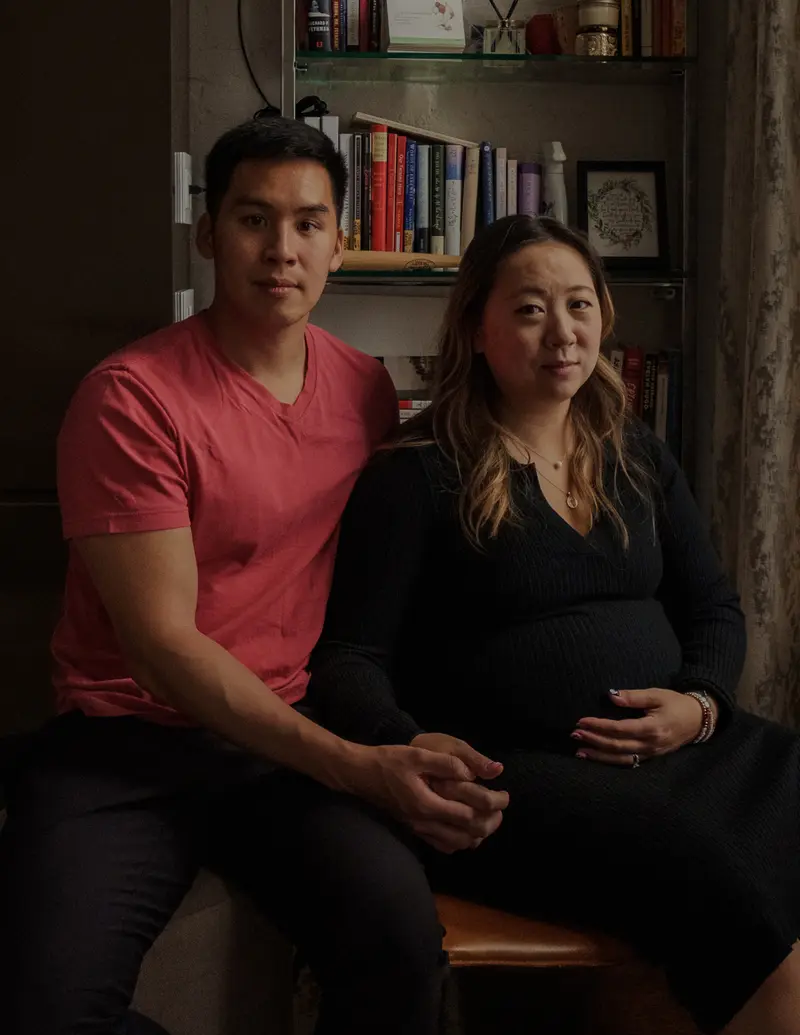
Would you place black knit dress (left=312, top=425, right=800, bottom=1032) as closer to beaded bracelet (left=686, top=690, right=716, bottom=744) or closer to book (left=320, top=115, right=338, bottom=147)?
beaded bracelet (left=686, top=690, right=716, bottom=744)

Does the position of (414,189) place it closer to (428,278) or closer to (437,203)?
(437,203)

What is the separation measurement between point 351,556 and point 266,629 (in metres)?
0.16

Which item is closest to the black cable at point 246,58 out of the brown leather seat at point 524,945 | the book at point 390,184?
the book at point 390,184

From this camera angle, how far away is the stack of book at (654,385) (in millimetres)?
2945

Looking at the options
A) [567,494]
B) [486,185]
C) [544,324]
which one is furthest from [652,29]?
[567,494]

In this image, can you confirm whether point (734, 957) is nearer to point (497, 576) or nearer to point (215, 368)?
point (497, 576)

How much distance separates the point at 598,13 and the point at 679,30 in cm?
20

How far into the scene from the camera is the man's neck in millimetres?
1683

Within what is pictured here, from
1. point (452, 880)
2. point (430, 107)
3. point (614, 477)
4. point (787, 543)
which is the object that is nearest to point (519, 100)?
point (430, 107)

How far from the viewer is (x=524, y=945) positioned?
1441 mm

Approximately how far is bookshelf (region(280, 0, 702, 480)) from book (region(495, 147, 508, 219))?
13 centimetres

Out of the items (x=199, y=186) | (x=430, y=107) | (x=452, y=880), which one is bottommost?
(x=452, y=880)

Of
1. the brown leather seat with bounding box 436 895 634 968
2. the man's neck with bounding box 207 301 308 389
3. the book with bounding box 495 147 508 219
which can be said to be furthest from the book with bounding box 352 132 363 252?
the brown leather seat with bounding box 436 895 634 968

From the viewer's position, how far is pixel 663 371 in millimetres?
2953
